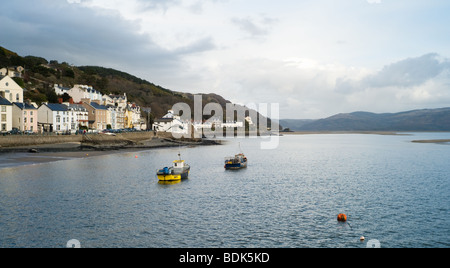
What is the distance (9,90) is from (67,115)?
41.2 ft

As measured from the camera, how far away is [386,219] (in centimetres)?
2098

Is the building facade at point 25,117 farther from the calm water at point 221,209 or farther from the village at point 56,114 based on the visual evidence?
the calm water at point 221,209

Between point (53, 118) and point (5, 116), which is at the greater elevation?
point (53, 118)

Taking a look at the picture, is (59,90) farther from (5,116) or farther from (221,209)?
(221,209)

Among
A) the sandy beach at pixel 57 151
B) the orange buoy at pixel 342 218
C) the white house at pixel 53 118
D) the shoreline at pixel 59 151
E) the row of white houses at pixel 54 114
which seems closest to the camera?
the orange buoy at pixel 342 218

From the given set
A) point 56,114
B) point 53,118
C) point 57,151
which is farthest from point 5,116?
point 56,114

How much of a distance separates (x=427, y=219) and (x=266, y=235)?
10311 mm

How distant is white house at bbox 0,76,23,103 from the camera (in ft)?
224

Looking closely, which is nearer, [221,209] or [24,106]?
[221,209]

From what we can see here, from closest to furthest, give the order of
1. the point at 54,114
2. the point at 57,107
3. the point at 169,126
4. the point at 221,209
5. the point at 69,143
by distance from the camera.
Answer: the point at 221,209 → the point at 69,143 → the point at 54,114 → the point at 57,107 → the point at 169,126

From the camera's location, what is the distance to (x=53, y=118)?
7506 cm

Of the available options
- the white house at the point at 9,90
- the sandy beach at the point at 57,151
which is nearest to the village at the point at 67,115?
the white house at the point at 9,90

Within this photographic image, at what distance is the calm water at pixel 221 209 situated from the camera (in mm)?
17406
